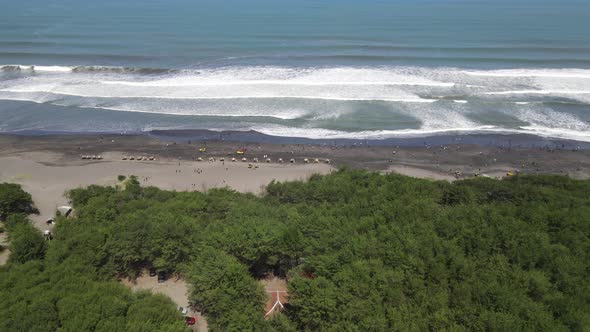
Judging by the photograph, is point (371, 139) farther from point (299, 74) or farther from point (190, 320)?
point (190, 320)

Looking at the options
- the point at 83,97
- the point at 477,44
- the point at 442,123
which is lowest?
the point at 442,123

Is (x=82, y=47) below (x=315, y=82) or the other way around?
the other way around

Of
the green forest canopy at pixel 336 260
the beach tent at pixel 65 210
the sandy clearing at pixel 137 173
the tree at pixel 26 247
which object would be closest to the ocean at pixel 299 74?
the sandy clearing at pixel 137 173

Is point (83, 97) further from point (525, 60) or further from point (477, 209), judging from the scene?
point (525, 60)

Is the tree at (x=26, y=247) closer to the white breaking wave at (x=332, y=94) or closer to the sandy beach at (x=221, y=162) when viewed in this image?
the sandy beach at (x=221, y=162)

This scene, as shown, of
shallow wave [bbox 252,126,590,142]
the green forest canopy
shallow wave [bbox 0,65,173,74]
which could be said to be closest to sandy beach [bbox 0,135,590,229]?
shallow wave [bbox 252,126,590,142]

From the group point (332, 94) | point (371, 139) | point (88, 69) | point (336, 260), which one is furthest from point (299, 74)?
point (336, 260)

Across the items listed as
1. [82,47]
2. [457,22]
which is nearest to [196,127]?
[82,47]
